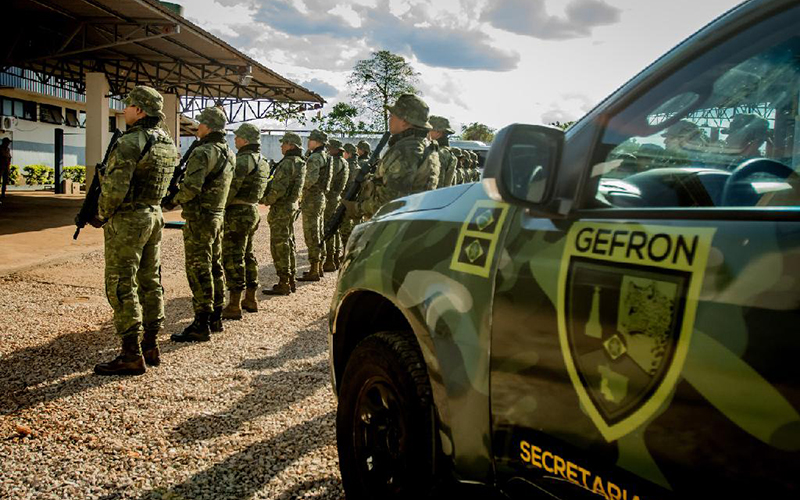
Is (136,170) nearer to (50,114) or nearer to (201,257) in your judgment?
(201,257)

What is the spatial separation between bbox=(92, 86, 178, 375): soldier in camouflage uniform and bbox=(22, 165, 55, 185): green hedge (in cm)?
2726

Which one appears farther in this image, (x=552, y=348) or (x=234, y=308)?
(x=234, y=308)

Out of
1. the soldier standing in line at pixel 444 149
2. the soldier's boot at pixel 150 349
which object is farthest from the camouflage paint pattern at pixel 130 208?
the soldier standing in line at pixel 444 149

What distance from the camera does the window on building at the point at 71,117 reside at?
1364 inches

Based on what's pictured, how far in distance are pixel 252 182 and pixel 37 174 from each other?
26252 millimetres

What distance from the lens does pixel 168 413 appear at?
427 centimetres

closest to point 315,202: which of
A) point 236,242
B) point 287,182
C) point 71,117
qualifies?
point 287,182

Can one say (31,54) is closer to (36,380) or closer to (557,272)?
(36,380)

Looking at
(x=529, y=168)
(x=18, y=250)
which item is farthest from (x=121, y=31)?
(x=529, y=168)

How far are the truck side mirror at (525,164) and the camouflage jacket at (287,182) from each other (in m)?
7.12

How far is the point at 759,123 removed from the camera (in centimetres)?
171

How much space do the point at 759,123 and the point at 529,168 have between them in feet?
1.90

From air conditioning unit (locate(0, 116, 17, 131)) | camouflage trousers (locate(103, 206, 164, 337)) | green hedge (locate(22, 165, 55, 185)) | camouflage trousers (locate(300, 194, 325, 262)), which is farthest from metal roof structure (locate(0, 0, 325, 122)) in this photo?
camouflage trousers (locate(103, 206, 164, 337))

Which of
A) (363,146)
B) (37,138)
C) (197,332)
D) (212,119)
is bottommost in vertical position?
(197,332)
